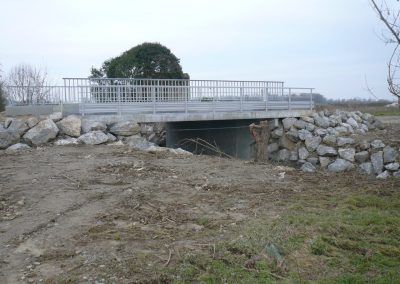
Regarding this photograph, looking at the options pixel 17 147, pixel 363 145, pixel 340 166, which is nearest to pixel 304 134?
A: pixel 363 145

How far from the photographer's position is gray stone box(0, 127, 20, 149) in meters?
13.0

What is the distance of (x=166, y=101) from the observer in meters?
18.2

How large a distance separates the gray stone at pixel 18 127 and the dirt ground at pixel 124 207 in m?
1.65

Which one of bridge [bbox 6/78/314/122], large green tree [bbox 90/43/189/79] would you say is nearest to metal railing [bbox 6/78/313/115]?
bridge [bbox 6/78/314/122]

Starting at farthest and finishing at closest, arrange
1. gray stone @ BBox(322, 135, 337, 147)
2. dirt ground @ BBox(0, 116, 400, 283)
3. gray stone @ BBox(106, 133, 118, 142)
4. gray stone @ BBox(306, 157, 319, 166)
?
gray stone @ BBox(322, 135, 337, 147), gray stone @ BBox(306, 157, 319, 166), gray stone @ BBox(106, 133, 118, 142), dirt ground @ BBox(0, 116, 400, 283)

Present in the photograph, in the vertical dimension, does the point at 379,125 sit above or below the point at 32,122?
below

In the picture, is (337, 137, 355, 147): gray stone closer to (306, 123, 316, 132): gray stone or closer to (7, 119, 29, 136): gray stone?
(306, 123, 316, 132): gray stone

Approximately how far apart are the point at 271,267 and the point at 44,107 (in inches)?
476

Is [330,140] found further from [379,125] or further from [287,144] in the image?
[379,125]

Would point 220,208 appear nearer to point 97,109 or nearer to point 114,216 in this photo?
point 114,216

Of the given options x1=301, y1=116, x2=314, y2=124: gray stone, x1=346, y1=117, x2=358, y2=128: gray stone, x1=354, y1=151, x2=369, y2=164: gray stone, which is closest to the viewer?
x1=354, y1=151, x2=369, y2=164: gray stone

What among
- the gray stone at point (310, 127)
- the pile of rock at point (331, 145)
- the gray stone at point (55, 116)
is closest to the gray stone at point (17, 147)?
the gray stone at point (55, 116)

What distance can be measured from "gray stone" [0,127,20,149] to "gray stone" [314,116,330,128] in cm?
1270

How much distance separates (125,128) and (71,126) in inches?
67.3
